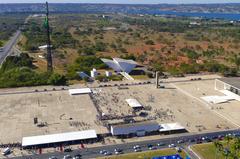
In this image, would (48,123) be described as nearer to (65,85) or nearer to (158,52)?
(65,85)

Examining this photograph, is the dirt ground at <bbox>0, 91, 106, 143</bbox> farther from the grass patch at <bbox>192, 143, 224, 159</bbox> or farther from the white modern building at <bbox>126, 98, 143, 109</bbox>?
the grass patch at <bbox>192, 143, 224, 159</bbox>

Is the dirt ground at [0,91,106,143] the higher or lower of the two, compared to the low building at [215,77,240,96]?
lower

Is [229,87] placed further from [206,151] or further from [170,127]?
[206,151]

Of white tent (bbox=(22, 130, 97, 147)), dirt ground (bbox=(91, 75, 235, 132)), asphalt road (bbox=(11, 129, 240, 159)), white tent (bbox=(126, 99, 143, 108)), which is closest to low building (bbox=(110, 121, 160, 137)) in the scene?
asphalt road (bbox=(11, 129, 240, 159))

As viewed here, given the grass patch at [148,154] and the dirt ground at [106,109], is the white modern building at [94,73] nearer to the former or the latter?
the dirt ground at [106,109]

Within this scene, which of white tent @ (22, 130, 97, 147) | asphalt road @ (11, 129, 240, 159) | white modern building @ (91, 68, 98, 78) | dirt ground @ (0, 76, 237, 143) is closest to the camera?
asphalt road @ (11, 129, 240, 159)

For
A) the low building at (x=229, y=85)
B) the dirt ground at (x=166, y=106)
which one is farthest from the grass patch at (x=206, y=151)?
the low building at (x=229, y=85)

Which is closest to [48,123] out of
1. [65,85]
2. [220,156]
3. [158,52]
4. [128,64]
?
[65,85]

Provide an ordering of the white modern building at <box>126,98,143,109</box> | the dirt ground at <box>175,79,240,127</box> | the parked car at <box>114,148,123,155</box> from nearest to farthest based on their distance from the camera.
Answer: the parked car at <box>114,148,123,155</box> < the dirt ground at <box>175,79,240,127</box> < the white modern building at <box>126,98,143,109</box>
